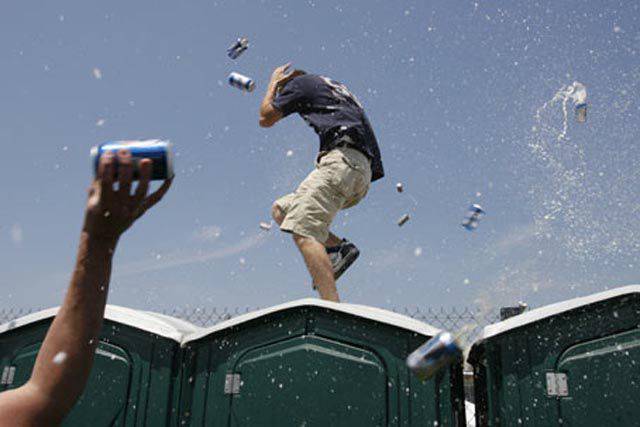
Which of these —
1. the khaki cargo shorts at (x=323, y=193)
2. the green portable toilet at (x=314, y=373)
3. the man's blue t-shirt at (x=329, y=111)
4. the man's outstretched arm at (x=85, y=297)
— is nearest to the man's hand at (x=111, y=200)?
the man's outstretched arm at (x=85, y=297)

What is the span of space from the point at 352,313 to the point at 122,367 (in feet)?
4.15

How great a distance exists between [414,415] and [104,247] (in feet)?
7.52

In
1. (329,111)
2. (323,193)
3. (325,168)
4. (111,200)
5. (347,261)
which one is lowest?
(111,200)

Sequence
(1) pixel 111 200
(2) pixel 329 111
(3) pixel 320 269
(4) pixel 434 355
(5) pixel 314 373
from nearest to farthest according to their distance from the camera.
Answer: (1) pixel 111 200 < (4) pixel 434 355 < (5) pixel 314 373 < (3) pixel 320 269 < (2) pixel 329 111

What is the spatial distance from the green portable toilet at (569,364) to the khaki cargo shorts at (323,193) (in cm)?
110

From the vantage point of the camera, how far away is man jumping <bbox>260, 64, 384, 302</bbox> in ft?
10.7

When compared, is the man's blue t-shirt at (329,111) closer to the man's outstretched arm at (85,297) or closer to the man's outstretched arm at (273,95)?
the man's outstretched arm at (273,95)

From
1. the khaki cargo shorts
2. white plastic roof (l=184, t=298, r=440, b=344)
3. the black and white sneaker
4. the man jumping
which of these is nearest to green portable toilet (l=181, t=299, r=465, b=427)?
white plastic roof (l=184, t=298, r=440, b=344)

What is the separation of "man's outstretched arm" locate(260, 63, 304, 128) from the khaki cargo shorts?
417 mm

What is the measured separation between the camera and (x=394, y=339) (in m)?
2.86

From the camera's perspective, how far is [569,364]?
2.67 metres

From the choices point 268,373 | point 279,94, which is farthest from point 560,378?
point 279,94

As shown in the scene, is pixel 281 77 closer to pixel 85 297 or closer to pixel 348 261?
pixel 348 261

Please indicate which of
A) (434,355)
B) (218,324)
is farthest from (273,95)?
(434,355)
